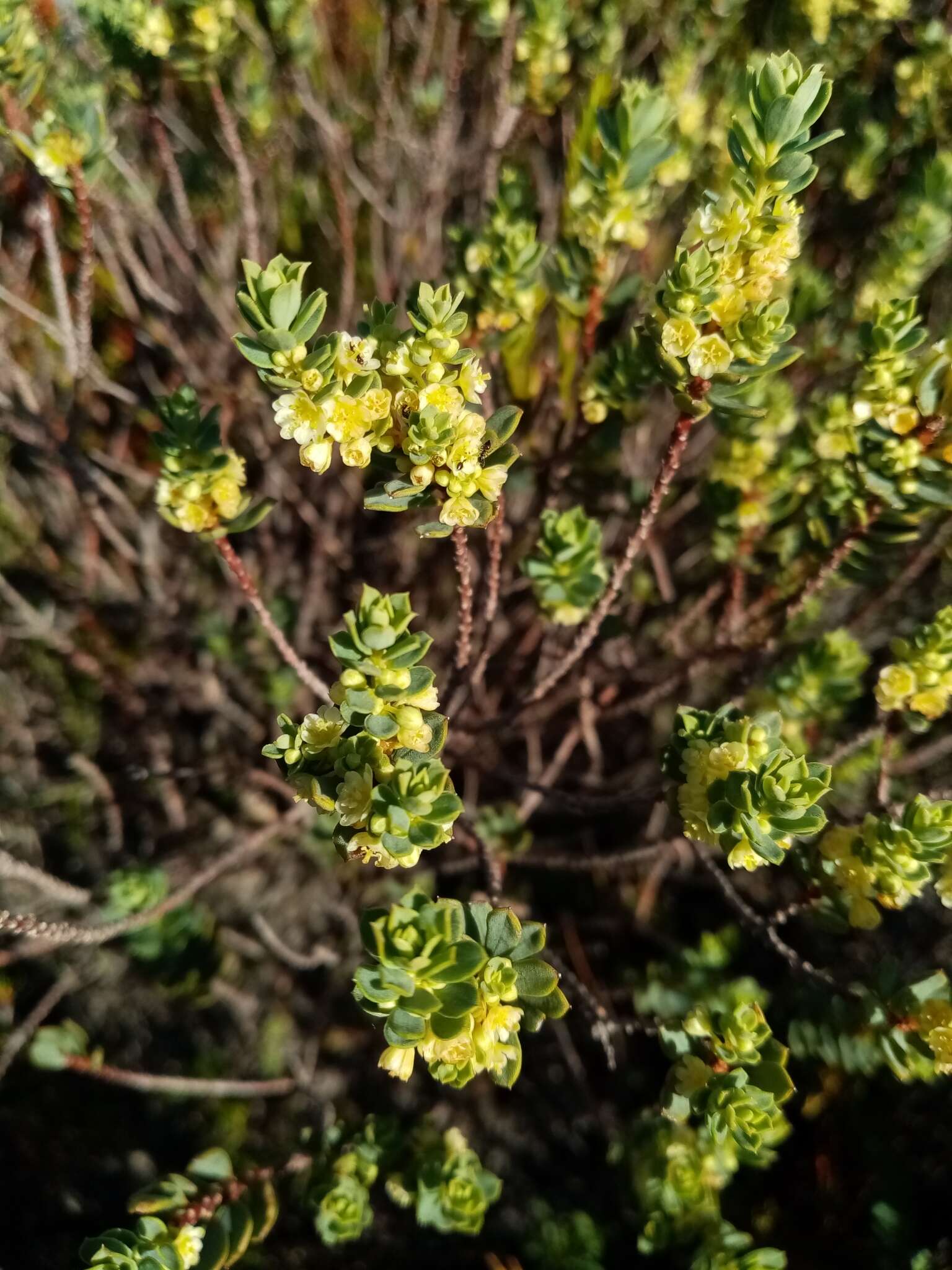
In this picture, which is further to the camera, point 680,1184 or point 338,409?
point 680,1184

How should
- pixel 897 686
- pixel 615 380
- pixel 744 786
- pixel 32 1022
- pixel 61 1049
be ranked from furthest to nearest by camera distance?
pixel 32 1022
pixel 61 1049
pixel 615 380
pixel 897 686
pixel 744 786

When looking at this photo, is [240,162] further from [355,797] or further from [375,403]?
[355,797]

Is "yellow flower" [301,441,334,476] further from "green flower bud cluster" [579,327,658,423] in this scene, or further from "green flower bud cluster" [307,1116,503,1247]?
"green flower bud cluster" [307,1116,503,1247]

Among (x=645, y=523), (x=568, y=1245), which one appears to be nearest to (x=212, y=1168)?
(x=568, y=1245)

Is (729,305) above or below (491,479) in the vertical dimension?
above

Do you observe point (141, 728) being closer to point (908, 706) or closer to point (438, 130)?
A: point (438, 130)

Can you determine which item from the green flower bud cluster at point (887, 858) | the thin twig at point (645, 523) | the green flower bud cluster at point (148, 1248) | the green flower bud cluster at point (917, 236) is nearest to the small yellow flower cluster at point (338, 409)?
the thin twig at point (645, 523)

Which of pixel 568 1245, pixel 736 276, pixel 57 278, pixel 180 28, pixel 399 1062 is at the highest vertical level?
pixel 180 28
